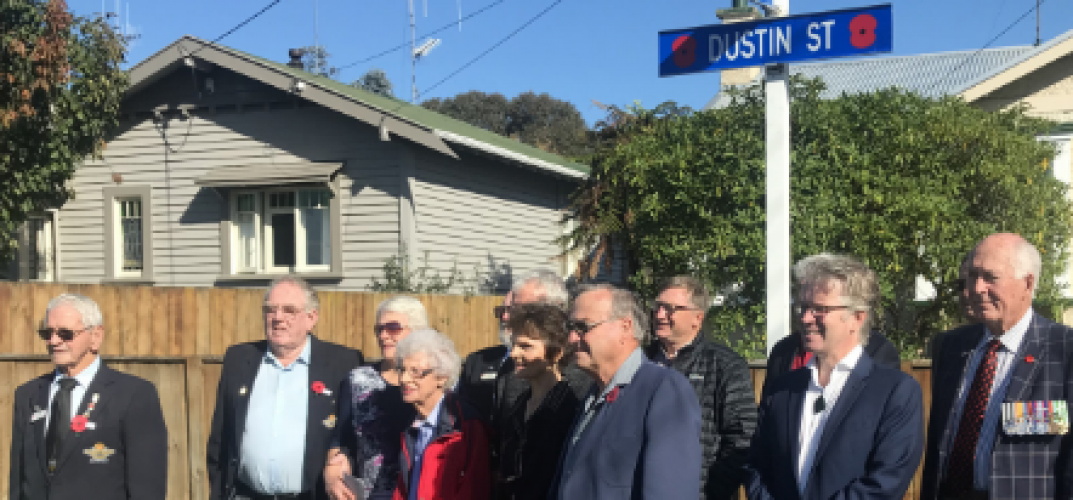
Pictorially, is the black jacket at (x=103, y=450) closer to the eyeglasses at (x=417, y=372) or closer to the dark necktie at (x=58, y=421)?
the dark necktie at (x=58, y=421)

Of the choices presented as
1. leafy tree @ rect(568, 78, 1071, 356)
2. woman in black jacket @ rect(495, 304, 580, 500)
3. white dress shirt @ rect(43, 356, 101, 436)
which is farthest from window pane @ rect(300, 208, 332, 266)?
woman in black jacket @ rect(495, 304, 580, 500)

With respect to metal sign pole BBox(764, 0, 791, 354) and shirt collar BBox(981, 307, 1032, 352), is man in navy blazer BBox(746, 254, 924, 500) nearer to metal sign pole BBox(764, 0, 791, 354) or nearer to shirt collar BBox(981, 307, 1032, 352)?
shirt collar BBox(981, 307, 1032, 352)

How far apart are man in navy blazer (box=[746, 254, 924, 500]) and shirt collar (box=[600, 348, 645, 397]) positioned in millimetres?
645

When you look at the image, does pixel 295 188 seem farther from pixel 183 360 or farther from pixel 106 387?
pixel 106 387

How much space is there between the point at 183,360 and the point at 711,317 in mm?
6260

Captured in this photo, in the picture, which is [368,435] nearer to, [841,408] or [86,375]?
[86,375]

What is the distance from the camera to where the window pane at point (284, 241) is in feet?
47.9

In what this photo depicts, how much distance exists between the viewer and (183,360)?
674 centimetres

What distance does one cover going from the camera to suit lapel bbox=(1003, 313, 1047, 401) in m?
3.49

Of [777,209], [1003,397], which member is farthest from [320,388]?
[1003,397]

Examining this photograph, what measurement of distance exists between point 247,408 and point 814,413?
268cm

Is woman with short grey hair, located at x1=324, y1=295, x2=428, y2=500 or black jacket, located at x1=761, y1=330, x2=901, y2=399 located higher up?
black jacket, located at x1=761, y1=330, x2=901, y2=399

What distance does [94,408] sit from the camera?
173 inches

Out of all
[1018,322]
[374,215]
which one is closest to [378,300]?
[374,215]
